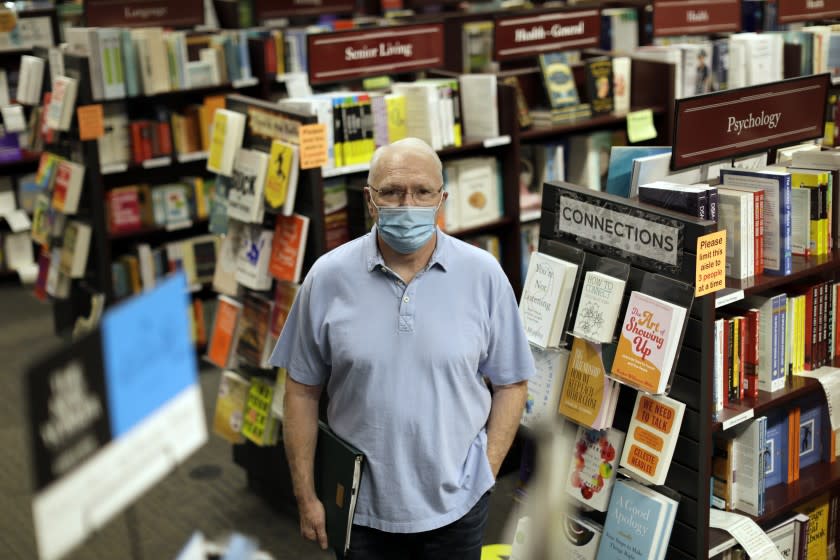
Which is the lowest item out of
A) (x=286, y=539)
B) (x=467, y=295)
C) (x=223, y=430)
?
(x=286, y=539)

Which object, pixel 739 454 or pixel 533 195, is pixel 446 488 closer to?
pixel 739 454

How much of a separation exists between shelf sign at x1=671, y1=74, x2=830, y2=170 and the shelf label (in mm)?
469

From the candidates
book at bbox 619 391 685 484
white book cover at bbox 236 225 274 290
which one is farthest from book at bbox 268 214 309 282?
book at bbox 619 391 685 484

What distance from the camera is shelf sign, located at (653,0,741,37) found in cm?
724

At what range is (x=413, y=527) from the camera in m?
2.56

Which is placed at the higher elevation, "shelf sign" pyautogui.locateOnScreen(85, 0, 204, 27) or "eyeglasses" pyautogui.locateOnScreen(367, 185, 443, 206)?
"shelf sign" pyautogui.locateOnScreen(85, 0, 204, 27)

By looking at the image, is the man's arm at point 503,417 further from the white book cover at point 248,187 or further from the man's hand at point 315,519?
the white book cover at point 248,187

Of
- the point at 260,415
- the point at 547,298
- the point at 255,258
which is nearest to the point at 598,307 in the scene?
the point at 547,298

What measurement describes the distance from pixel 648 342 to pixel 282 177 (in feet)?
6.12

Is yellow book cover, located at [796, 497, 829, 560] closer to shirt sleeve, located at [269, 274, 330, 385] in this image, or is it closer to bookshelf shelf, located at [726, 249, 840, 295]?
bookshelf shelf, located at [726, 249, 840, 295]

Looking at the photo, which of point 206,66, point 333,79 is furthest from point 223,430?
point 206,66

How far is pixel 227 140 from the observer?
14.7 feet

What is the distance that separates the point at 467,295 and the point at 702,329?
80 centimetres

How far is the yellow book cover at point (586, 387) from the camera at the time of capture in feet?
10.4
